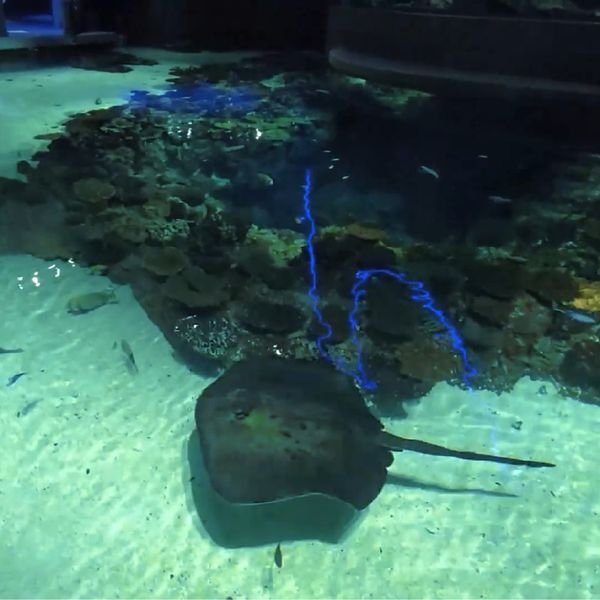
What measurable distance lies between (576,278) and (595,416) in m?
1.58

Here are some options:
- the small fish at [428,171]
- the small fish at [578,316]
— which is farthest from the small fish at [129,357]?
the small fish at [428,171]

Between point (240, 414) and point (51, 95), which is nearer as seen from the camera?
point (240, 414)

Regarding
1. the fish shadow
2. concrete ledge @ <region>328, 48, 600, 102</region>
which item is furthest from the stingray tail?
concrete ledge @ <region>328, 48, 600, 102</region>

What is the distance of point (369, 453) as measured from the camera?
8.23 feet

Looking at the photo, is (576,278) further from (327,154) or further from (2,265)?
(2,265)

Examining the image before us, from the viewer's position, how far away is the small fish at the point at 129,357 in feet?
11.5

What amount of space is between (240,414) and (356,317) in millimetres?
1625

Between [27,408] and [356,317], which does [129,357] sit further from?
[356,317]

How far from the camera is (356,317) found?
13.0 ft

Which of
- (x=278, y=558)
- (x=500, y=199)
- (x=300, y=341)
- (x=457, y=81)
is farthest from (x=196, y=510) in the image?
(x=457, y=81)

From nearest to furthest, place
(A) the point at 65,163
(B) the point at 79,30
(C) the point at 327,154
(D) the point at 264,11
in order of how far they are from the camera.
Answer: (A) the point at 65,163 → (C) the point at 327,154 → (B) the point at 79,30 → (D) the point at 264,11

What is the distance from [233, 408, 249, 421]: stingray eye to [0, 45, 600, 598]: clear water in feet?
0.77

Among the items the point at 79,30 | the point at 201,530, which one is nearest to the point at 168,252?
the point at 201,530

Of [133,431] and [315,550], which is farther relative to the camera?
[133,431]
